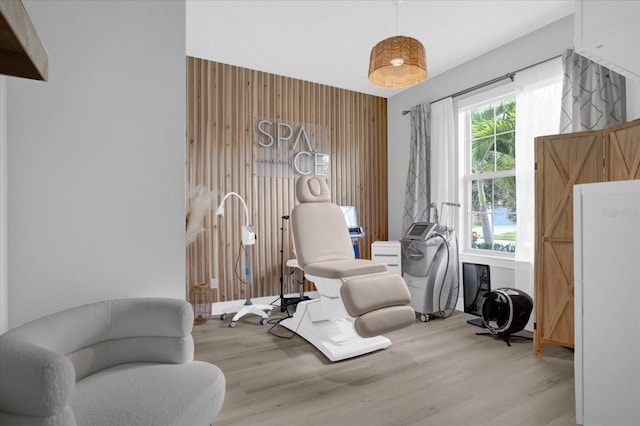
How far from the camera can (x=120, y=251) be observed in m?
1.56

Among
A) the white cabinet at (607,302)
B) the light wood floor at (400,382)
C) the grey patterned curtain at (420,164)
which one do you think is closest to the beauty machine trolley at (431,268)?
the light wood floor at (400,382)

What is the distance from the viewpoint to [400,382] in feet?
6.73

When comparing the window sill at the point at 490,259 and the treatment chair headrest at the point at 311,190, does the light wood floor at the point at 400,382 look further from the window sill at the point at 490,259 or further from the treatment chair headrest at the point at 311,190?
the treatment chair headrest at the point at 311,190

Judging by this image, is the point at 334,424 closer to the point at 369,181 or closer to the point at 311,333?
the point at 311,333

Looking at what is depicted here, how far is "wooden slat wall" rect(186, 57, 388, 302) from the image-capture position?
11.8 ft

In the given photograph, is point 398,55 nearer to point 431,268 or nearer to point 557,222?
point 557,222

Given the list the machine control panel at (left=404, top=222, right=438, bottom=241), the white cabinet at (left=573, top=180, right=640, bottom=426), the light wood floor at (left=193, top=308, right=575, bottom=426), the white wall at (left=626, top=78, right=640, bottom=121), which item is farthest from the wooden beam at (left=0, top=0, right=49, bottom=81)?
the white wall at (left=626, top=78, right=640, bottom=121)

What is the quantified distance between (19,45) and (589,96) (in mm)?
3319

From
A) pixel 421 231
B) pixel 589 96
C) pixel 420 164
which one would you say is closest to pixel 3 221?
pixel 421 231

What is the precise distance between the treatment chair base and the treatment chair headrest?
82 cm

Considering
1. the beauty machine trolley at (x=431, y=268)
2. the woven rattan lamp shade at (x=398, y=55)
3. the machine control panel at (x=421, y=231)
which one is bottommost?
the beauty machine trolley at (x=431, y=268)

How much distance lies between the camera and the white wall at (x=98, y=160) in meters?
1.40

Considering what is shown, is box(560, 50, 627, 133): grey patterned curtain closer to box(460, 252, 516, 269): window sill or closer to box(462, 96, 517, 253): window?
box(462, 96, 517, 253): window

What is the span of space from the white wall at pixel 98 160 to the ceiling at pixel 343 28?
132cm
